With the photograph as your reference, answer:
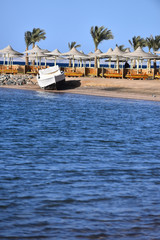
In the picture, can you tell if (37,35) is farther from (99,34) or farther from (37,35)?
(99,34)

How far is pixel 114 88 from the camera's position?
157 ft

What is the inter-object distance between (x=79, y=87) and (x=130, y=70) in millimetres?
7348

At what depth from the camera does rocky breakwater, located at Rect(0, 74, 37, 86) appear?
57.5 metres

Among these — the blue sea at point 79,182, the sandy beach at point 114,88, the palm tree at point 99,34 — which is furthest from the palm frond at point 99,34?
the blue sea at point 79,182

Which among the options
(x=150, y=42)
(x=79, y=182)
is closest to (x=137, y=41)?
(x=150, y=42)

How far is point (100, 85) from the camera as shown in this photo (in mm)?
49781

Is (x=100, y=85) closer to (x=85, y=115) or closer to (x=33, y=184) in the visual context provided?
(x=85, y=115)

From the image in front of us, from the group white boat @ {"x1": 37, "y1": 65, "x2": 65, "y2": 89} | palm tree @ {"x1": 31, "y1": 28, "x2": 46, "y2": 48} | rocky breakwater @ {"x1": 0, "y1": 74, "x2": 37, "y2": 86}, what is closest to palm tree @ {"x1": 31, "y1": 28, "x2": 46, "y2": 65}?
palm tree @ {"x1": 31, "y1": 28, "x2": 46, "y2": 48}

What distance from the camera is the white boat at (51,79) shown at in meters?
50.1

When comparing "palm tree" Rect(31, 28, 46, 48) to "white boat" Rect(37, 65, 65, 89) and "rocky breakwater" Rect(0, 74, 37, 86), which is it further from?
"white boat" Rect(37, 65, 65, 89)

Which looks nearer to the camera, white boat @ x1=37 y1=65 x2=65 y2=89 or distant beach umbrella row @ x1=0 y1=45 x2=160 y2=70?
white boat @ x1=37 y1=65 x2=65 y2=89

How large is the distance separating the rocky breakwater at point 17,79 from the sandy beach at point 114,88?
2.31 metres

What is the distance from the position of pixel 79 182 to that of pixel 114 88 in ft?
124

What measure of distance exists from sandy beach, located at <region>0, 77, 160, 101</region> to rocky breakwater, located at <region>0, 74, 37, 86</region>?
7.59ft
